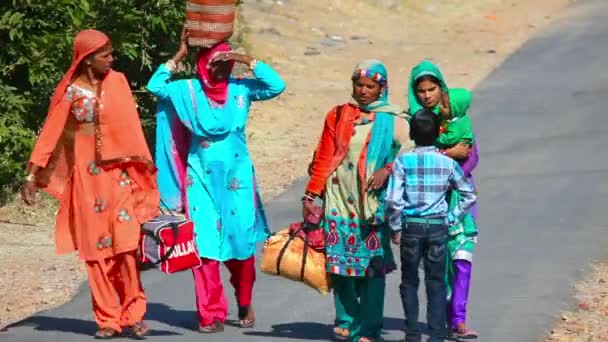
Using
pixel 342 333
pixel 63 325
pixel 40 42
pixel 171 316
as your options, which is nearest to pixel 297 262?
pixel 342 333

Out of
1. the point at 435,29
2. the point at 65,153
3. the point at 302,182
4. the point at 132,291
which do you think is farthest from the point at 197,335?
the point at 435,29

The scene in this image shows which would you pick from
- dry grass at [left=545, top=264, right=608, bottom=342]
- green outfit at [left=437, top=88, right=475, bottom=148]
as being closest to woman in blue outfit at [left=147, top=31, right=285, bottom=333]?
green outfit at [left=437, top=88, right=475, bottom=148]

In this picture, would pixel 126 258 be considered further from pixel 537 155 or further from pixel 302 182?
pixel 537 155

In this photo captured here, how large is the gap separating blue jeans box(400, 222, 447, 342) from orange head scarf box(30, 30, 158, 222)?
1623 mm

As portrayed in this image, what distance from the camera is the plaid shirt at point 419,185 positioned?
7812mm

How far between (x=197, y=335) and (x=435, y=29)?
19.2 m

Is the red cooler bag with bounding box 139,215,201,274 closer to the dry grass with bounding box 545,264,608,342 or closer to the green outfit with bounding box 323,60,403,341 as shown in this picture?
the green outfit with bounding box 323,60,403,341

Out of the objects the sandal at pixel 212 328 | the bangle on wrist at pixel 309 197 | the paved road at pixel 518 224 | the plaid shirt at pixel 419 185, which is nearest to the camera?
the plaid shirt at pixel 419 185

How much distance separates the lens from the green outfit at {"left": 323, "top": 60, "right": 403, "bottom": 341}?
811cm

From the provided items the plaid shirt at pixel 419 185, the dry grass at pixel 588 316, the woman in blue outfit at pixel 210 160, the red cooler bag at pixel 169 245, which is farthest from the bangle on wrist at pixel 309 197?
the dry grass at pixel 588 316

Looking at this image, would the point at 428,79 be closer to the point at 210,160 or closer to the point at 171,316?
the point at 210,160

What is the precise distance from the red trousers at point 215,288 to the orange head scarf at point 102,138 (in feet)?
1.58

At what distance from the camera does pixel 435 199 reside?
25.7ft

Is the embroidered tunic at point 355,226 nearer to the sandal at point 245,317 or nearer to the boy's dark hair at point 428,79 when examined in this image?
the boy's dark hair at point 428,79
